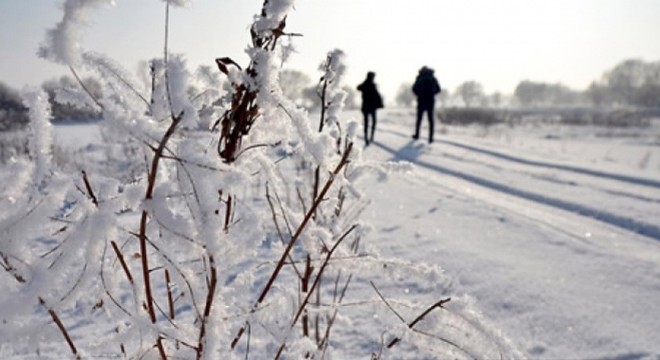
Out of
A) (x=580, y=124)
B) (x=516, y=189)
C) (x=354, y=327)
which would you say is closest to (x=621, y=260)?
(x=354, y=327)

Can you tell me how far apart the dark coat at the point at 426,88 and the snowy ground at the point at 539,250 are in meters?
4.92

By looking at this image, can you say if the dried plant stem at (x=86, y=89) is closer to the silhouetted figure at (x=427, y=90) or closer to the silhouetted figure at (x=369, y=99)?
the silhouetted figure at (x=427, y=90)

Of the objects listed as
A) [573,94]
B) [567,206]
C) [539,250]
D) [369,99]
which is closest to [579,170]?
[567,206]

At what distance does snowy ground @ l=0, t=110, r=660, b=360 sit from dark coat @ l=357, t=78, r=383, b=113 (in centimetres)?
546

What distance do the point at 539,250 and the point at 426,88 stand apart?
30.3 ft

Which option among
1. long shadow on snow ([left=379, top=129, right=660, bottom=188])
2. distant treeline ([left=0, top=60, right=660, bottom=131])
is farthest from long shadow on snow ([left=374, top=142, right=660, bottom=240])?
distant treeline ([left=0, top=60, right=660, bottom=131])

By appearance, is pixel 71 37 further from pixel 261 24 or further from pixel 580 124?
pixel 580 124

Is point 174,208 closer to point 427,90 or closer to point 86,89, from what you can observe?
point 86,89

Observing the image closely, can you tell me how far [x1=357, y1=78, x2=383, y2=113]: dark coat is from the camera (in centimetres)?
1293

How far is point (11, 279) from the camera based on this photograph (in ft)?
2.69

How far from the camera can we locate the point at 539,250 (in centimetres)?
366

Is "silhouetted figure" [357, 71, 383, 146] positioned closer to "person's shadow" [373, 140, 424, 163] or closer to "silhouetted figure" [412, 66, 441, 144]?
"person's shadow" [373, 140, 424, 163]

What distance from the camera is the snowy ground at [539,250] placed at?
2339 millimetres

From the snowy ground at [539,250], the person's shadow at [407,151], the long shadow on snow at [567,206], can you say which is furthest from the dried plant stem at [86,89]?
the person's shadow at [407,151]
